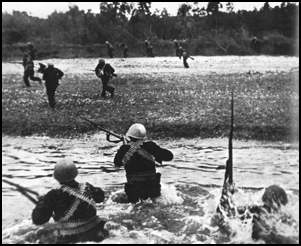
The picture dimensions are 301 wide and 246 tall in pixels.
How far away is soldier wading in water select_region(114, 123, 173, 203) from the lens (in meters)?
7.36

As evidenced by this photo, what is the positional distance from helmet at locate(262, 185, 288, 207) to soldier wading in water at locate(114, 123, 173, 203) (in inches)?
69.0

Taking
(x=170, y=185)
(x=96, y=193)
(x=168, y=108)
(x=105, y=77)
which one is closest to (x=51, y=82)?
(x=105, y=77)

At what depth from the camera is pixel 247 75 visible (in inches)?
920

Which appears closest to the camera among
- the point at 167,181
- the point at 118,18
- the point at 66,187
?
the point at 66,187

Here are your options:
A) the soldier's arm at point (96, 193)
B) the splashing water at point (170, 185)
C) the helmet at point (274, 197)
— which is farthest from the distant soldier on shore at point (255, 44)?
the soldier's arm at point (96, 193)

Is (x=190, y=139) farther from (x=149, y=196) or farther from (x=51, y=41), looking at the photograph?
(x=51, y=41)

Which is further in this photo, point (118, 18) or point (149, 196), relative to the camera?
point (118, 18)

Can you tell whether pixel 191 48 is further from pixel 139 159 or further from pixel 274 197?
pixel 274 197

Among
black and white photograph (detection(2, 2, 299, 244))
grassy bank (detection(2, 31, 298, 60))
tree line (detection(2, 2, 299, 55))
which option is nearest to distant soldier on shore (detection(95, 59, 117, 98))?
black and white photograph (detection(2, 2, 299, 244))

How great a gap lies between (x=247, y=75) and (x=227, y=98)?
6.49m

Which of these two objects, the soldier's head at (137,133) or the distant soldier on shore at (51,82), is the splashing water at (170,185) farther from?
the distant soldier on shore at (51,82)

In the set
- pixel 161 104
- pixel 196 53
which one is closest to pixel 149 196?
pixel 161 104

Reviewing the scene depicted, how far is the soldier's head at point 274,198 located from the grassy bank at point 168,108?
21.3 feet

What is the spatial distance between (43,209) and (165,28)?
162 ft
